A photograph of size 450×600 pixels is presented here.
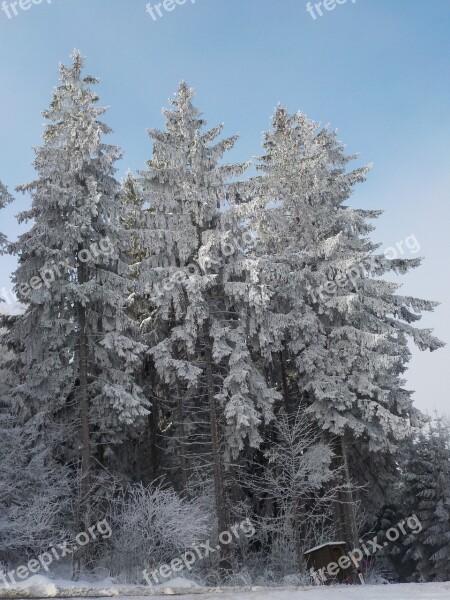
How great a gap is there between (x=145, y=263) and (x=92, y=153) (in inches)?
179

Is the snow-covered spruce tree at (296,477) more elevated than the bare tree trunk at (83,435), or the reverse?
the bare tree trunk at (83,435)

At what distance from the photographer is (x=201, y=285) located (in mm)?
18594

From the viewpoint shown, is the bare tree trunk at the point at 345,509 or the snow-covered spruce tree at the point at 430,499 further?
the snow-covered spruce tree at the point at 430,499

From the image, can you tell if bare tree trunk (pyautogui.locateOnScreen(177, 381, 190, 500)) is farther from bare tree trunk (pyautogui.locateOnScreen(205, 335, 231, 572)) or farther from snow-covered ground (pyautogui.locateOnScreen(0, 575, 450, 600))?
snow-covered ground (pyautogui.locateOnScreen(0, 575, 450, 600))

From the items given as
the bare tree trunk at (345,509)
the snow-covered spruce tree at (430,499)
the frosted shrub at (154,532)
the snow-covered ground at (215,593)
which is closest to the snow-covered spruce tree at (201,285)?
the frosted shrub at (154,532)

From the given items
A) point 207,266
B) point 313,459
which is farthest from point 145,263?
point 313,459

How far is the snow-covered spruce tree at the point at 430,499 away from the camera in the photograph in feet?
95.7

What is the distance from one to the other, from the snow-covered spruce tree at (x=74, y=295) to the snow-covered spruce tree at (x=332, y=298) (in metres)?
5.67

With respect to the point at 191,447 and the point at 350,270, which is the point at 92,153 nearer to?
the point at 350,270

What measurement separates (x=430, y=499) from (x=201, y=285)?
21.1m

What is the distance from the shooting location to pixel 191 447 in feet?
74.2

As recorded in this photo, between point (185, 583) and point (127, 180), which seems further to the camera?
point (127, 180)

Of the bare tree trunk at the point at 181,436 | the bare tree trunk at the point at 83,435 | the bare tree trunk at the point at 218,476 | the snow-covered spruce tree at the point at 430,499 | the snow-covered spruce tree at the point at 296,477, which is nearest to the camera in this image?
the bare tree trunk at the point at 83,435

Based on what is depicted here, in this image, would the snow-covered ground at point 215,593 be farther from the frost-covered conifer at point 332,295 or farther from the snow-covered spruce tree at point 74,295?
the frost-covered conifer at point 332,295
